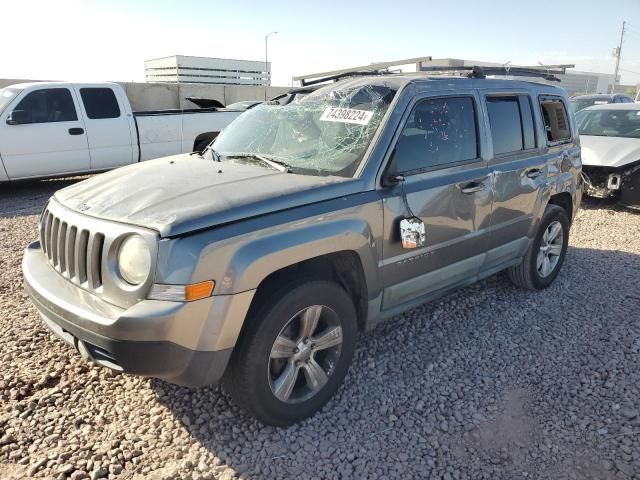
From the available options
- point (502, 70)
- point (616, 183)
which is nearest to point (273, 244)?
point (502, 70)

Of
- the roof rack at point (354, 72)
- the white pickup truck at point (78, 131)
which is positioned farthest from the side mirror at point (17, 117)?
the roof rack at point (354, 72)

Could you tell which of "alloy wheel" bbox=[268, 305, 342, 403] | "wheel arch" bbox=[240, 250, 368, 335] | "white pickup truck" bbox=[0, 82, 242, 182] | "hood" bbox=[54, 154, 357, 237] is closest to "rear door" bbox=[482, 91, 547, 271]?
"wheel arch" bbox=[240, 250, 368, 335]

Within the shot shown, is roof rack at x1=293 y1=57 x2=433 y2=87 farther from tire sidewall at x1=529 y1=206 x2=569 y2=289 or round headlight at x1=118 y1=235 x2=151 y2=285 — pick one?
round headlight at x1=118 y1=235 x2=151 y2=285

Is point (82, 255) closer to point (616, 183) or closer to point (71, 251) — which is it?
point (71, 251)

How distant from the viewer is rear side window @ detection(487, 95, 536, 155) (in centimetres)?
390

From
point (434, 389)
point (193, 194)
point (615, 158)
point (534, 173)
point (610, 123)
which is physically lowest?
point (434, 389)

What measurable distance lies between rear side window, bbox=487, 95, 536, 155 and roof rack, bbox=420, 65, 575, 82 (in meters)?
0.25

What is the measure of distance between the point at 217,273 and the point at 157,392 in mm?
1229

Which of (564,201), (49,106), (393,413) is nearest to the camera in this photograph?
(393,413)

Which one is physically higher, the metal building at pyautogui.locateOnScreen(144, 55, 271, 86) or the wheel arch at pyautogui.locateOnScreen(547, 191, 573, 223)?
the metal building at pyautogui.locateOnScreen(144, 55, 271, 86)

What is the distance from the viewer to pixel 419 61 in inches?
161

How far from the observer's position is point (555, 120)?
473 cm

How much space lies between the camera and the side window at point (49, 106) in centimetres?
847

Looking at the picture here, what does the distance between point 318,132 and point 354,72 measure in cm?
98
